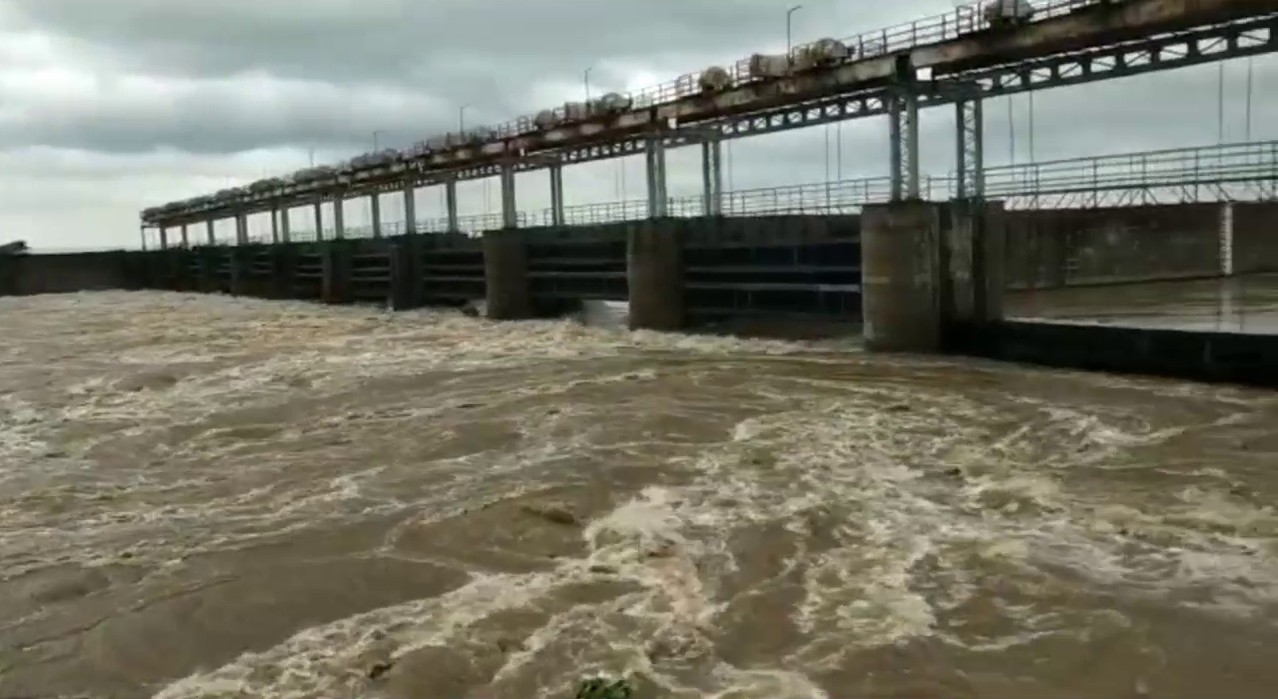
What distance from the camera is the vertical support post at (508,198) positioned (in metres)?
37.9

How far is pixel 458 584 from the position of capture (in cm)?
793

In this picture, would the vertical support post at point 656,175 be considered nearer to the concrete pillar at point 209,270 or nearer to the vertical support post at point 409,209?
the vertical support post at point 409,209

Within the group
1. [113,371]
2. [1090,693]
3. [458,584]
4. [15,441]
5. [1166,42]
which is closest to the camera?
[1090,693]

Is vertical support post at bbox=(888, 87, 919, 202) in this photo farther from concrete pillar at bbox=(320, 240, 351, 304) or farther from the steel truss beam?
concrete pillar at bbox=(320, 240, 351, 304)

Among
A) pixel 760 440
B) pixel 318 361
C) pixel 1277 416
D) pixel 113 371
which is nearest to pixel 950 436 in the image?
pixel 760 440

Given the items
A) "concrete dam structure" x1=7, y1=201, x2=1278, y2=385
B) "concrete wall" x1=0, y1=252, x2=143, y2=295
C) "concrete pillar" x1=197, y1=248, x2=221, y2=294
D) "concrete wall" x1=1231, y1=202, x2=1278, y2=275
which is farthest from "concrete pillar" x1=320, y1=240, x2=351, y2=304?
"concrete wall" x1=1231, y1=202, x2=1278, y2=275

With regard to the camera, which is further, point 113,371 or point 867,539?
point 113,371

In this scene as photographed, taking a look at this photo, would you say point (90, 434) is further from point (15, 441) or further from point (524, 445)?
point (524, 445)

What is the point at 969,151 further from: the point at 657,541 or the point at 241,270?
the point at 241,270

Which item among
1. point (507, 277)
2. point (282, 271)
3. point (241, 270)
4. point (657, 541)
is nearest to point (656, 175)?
point (507, 277)

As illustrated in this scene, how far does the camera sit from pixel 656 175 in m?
30.5

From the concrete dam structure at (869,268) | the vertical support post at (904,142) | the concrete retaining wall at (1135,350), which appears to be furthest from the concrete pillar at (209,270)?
the concrete retaining wall at (1135,350)

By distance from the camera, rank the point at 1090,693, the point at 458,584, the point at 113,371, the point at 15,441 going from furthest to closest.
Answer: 1. the point at 113,371
2. the point at 15,441
3. the point at 458,584
4. the point at 1090,693

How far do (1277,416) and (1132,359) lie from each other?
3869 mm
